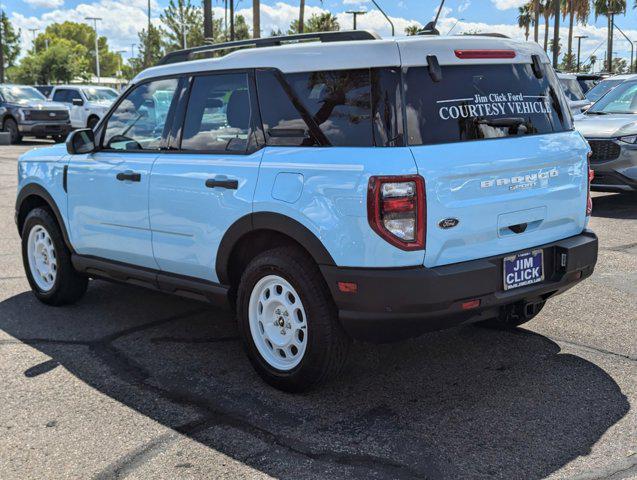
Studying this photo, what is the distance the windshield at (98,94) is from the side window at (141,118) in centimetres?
2114

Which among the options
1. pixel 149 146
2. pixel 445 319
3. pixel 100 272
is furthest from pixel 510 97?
pixel 100 272

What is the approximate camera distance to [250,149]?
165 inches

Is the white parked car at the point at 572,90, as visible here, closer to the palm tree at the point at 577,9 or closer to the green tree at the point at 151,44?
the palm tree at the point at 577,9

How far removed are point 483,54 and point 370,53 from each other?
2.23 ft

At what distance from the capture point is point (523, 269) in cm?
393

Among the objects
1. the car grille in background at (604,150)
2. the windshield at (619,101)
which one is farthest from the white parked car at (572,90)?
the car grille in background at (604,150)

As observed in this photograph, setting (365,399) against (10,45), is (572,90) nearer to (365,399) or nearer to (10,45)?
(365,399)

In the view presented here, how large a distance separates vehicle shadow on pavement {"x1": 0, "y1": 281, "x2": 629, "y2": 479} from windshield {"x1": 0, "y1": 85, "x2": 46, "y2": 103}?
21.5 meters

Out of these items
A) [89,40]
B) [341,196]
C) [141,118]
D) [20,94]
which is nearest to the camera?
[341,196]

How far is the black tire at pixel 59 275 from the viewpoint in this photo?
583cm

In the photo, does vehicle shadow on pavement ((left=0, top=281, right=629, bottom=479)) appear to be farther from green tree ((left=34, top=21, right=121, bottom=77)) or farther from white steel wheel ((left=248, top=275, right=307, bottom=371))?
green tree ((left=34, top=21, right=121, bottom=77))

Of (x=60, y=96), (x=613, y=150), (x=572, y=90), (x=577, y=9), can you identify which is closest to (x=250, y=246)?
(x=613, y=150)

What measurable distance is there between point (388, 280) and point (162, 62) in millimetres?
2565

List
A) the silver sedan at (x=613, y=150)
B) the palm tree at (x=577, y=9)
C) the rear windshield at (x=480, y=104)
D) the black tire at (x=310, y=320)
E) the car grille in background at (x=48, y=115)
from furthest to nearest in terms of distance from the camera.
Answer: the palm tree at (x=577, y=9)
the car grille in background at (x=48, y=115)
the silver sedan at (x=613, y=150)
the black tire at (x=310, y=320)
the rear windshield at (x=480, y=104)
